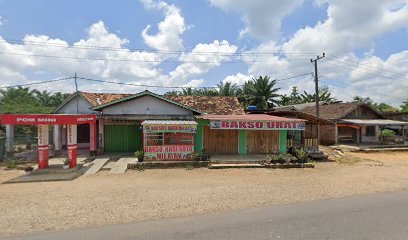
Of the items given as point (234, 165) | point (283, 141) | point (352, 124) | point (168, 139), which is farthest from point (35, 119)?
point (352, 124)

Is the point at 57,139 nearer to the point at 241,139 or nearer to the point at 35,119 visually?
the point at 35,119

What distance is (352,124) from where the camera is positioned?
25.3m

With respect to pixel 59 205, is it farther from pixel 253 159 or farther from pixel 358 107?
pixel 358 107

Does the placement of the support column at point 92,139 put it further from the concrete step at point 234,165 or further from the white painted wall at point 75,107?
the concrete step at point 234,165

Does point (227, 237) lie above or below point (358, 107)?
below

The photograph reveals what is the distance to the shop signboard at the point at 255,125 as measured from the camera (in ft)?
51.9

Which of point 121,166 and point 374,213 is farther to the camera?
point 121,166

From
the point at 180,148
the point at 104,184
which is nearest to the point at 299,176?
the point at 180,148

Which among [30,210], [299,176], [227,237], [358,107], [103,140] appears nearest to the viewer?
[227,237]

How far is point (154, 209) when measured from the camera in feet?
24.3

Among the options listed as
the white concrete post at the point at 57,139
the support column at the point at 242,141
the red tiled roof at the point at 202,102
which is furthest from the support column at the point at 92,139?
the support column at the point at 242,141

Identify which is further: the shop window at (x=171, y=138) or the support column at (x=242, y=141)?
the support column at (x=242, y=141)

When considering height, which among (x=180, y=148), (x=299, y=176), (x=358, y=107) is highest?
(x=358, y=107)

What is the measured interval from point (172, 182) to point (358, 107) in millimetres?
24627
